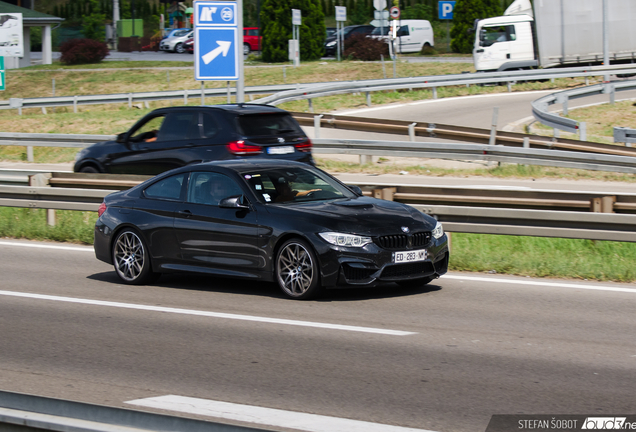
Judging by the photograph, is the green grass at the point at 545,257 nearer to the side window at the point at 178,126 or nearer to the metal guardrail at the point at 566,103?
the side window at the point at 178,126

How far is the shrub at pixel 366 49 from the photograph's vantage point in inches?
2103

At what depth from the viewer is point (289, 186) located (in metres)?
9.66

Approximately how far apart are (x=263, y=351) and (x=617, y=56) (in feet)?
117

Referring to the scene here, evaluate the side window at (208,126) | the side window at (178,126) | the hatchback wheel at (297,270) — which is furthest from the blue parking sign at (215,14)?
the hatchback wheel at (297,270)

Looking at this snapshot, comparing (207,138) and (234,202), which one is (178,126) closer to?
(207,138)

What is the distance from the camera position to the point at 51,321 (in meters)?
8.29

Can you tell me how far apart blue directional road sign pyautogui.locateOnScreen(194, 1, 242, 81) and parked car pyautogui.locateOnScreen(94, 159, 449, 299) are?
306 inches

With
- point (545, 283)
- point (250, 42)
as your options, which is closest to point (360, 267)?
point (545, 283)

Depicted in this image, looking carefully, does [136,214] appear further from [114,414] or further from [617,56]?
[617,56]

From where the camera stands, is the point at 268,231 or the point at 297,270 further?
the point at 268,231

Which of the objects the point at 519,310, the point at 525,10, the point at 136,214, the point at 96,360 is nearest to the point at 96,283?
the point at 136,214

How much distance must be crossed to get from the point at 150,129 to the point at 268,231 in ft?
21.0

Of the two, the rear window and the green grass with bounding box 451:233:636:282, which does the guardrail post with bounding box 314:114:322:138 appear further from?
the green grass with bounding box 451:233:636:282

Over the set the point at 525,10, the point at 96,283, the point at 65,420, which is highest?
the point at 525,10
